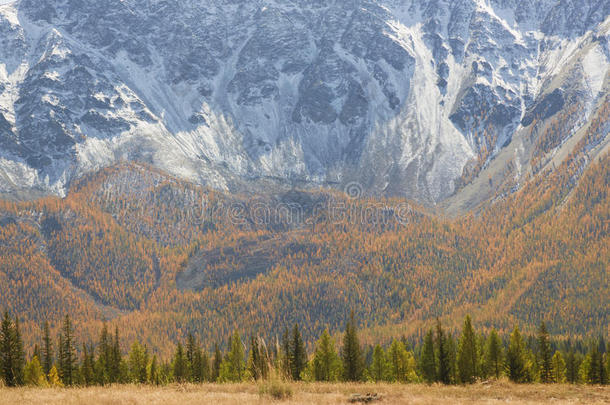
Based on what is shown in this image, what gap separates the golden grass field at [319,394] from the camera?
27.9 meters

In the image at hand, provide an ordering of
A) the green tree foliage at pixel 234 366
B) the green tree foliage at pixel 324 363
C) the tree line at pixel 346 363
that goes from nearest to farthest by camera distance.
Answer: the tree line at pixel 346 363 → the green tree foliage at pixel 324 363 → the green tree foliage at pixel 234 366

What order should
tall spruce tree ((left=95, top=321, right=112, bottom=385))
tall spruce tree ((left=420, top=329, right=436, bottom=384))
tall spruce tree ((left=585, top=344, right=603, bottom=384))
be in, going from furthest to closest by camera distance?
1. tall spruce tree ((left=585, top=344, right=603, bottom=384))
2. tall spruce tree ((left=95, top=321, right=112, bottom=385))
3. tall spruce tree ((left=420, top=329, right=436, bottom=384))

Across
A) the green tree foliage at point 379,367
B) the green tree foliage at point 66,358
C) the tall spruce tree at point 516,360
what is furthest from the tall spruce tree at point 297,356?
the green tree foliage at point 66,358

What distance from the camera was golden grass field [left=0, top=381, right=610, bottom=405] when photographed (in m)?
27.9

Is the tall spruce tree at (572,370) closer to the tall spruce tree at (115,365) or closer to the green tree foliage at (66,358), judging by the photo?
the tall spruce tree at (115,365)

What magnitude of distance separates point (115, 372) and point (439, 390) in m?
59.3

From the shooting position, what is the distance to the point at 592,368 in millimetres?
89125

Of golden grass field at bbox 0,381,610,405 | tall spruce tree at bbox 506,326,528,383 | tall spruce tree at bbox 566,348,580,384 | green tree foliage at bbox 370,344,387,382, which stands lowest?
tall spruce tree at bbox 566,348,580,384

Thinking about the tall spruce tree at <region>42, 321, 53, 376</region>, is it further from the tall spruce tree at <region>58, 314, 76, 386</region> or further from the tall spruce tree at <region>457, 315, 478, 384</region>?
the tall spruce tree at <region>457, 315, 478, 384</region>

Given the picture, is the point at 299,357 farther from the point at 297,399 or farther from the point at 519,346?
the point at 297,399

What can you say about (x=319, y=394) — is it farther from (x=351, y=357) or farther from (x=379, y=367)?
(x=379, y=367)

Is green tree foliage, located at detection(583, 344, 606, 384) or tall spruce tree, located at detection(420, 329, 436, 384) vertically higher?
tall spruce tree, located at detection(420, 329, 436, 384)

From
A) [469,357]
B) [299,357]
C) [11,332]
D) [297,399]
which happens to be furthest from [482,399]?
[299,357]

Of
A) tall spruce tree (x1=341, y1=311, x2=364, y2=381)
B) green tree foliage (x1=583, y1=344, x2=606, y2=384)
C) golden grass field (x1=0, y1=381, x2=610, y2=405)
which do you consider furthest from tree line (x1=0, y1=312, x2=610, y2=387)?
golden grass field (x1=0, y1=381, x2=610, y2=405)
